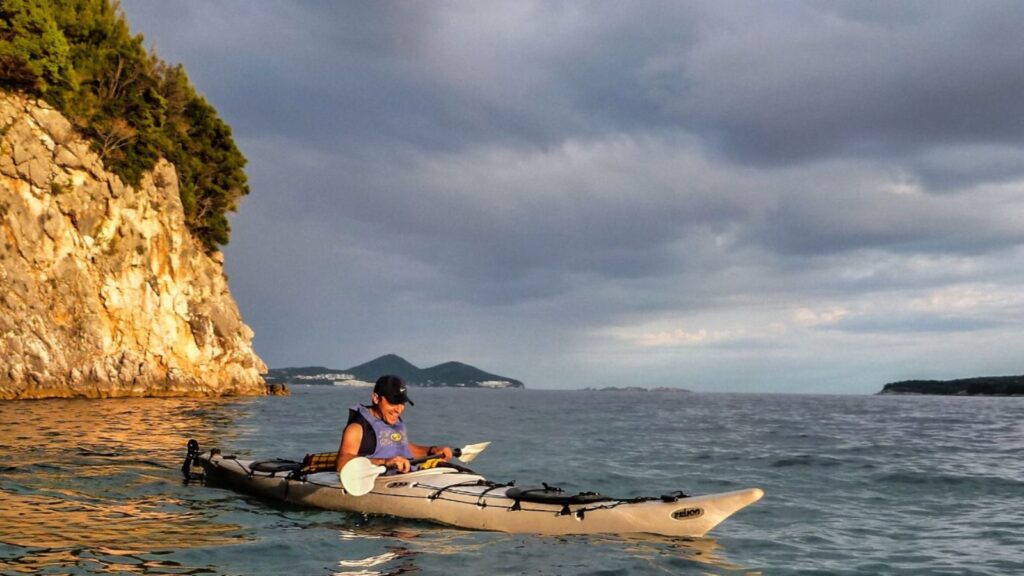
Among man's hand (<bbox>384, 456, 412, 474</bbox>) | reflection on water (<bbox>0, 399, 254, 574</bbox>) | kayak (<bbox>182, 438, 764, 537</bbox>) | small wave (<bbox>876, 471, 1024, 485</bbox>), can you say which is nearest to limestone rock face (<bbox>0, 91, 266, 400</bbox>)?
reflection on water (<bbox>0, 399, 254, 574</bbox>)

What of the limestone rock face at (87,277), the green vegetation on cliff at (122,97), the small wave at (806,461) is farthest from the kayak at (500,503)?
the green vegetation on cliff at (122,97)

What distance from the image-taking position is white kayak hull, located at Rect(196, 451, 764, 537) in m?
8.41

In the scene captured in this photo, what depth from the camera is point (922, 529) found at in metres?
10.0

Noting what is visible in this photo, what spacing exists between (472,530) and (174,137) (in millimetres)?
50071

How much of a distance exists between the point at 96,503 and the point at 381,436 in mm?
4337

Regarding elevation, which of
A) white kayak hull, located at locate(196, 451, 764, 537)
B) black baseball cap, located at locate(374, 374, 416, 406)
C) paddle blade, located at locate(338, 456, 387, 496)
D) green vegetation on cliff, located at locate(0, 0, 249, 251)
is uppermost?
green vegetation on cliff, located at locate(0, 0, 249, 251)

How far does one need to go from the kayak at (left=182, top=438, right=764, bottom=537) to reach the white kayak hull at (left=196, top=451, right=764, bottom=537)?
0.01 m

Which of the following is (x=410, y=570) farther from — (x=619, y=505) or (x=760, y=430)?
(x=760, y=430)

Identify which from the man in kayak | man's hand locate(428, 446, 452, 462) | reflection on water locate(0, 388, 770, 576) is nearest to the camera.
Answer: reflection on water locate(0, 388, 770, 576)

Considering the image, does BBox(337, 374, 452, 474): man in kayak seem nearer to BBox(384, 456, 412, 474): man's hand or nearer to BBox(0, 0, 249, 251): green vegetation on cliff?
BBox(384, 456, 412, 474): man's hand

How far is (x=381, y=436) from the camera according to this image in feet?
33.9

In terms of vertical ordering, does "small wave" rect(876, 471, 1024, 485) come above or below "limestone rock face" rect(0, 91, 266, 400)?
below

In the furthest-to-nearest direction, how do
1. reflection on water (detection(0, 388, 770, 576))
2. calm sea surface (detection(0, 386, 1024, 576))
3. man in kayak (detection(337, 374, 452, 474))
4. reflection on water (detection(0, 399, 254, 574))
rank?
man in kayak (detection(337, 374, 452, 474)) < calm sea surface (detection(0, 386, 1024, 576)) < reflection on water (detection(0, 388, 770, 576)) < reflection on water (detection(0, 399, 254, 574))

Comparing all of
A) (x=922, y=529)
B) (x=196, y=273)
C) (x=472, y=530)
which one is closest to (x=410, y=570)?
(x=472, y=530)
